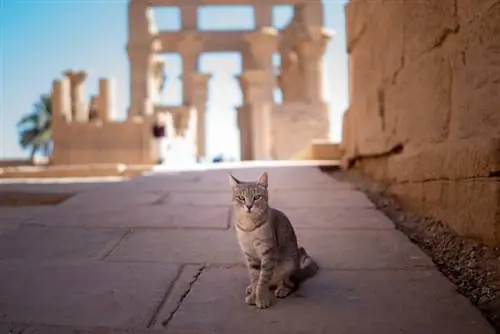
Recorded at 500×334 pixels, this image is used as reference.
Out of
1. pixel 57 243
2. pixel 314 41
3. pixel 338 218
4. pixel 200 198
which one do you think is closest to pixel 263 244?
pixel 338 218

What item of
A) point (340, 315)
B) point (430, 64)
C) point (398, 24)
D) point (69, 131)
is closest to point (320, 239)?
point (340, 315)

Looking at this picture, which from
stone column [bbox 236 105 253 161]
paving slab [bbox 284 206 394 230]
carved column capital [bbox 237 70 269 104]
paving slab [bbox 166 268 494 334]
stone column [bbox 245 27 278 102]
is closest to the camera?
paving slab [bbox 166 268 494 334]

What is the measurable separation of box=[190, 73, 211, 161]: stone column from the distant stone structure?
0.15 ft

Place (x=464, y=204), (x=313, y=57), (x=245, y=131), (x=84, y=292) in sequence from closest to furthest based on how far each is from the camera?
(x=84, y=292)
(x=464, y=204)
(x=245, y=131)
(x=313, y=57)

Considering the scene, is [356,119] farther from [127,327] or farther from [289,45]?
[289,45]

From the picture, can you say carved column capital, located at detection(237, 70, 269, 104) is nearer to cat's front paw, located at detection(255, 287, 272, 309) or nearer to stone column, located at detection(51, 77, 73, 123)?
stone column, located at detection(51, 77, 73, 123)

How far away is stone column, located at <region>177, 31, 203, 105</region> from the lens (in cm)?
2136

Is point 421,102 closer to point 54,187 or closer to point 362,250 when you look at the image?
point 362,250

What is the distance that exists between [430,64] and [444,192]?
86 centimetres

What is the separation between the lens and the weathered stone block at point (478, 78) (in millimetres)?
2590

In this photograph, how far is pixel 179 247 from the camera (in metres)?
3.03

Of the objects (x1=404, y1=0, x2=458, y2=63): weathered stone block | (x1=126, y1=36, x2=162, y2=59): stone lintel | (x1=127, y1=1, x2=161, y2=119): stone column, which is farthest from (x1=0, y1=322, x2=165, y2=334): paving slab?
(x1=126, y1=36, x2=162, y2=59): stone lintel

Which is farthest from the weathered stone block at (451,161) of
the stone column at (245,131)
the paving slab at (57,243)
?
the stone column at (245,131)

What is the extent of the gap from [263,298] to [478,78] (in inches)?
66.6
